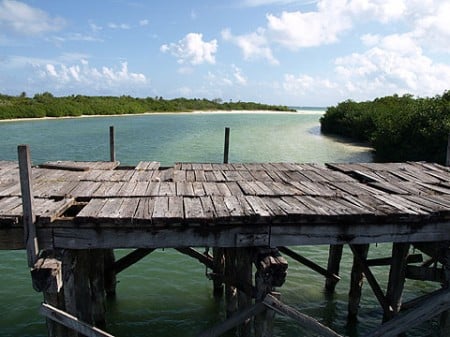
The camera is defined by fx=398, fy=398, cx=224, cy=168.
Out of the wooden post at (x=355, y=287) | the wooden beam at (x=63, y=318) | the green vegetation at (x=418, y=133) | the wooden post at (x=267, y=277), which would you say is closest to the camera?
the wooden beam at (x=63, y=318)

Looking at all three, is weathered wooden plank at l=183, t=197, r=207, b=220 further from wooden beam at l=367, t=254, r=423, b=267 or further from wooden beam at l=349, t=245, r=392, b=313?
wooden beam at l=367, t=254, r=423, b=267

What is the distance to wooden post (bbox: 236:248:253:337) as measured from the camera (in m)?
5.42

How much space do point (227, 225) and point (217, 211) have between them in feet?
0.73

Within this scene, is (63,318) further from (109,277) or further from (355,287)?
(355,287)

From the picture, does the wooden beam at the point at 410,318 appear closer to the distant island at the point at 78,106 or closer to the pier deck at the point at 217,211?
the pier deck at the point at 217,211

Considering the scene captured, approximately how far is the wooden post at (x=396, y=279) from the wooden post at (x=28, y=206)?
5.53m

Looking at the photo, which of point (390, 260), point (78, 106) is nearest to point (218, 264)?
point (390, 260)

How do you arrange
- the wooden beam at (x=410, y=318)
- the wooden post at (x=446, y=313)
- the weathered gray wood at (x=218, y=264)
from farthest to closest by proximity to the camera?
the weathered gray wood at (x=218, y=264) < the wooden post at (x=446, y=313) < the wooden beam at (x=410, y=318)

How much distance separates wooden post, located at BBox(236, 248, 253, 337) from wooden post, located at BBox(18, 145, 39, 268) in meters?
2.67

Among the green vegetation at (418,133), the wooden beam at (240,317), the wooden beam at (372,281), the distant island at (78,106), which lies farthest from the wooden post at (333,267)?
the distant island at (78,106)

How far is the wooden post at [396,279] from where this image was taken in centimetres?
668

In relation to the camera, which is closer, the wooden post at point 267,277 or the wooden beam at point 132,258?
the wooden post at point 267,277

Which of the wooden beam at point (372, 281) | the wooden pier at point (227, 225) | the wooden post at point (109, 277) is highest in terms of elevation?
the wooden pier at point (227, 225)

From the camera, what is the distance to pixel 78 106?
75.4 metres
